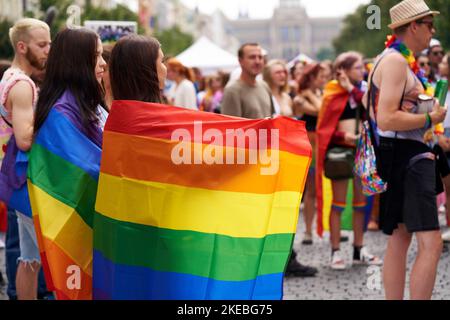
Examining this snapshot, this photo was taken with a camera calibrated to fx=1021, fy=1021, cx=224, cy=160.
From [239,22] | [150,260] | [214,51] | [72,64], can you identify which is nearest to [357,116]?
[72,64]

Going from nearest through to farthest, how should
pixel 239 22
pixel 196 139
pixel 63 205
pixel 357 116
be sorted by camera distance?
pixel 196 139, pixel 63 205, pixel 357 116, pixel 239 22

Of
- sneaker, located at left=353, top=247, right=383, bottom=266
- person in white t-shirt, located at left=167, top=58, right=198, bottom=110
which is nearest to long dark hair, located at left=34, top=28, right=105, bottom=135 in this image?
sneaker, located at left=353, top=247, right=383, bottom=266

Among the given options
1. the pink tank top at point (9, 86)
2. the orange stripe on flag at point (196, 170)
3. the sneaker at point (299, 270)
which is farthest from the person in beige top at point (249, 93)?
the orange stripe on flag at point (196, 170)

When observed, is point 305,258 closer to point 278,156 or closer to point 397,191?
point 397,191

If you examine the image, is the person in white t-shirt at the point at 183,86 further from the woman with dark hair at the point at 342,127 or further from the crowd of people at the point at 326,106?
the crowd of people at the point at 326,106

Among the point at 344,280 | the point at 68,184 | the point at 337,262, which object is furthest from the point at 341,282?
the point at 68,184

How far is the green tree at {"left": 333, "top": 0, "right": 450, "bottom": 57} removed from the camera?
23.1m

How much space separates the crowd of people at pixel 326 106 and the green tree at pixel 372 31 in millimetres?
691

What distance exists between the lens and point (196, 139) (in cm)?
372

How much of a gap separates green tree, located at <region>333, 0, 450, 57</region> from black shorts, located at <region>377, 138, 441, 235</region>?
105 cm

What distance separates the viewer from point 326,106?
828cm

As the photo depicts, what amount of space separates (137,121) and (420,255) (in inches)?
86.6

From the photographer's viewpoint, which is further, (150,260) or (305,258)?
(305,258)

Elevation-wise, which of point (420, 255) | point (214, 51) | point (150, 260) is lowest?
point (214, 51)
